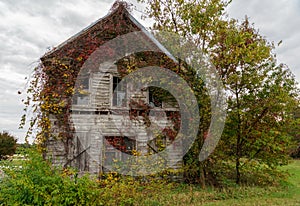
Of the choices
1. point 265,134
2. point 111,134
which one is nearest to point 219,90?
point 265,134

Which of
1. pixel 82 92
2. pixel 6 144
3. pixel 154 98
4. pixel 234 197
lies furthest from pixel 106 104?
pixel 6 144

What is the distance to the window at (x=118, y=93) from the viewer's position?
30.6ft

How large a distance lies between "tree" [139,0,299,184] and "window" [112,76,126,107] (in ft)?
9.95

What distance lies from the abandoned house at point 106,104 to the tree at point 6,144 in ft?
24.5

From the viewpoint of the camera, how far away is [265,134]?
786 centimetres

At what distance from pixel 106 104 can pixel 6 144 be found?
8.63 meters

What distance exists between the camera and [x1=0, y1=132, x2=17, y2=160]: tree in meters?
13.9

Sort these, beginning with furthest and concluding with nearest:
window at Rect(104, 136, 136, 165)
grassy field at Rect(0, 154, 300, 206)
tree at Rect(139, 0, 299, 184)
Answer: window at Rect(104, 136, 136, 165) → tree at Rect(139, 0, 299, 184) → grassy field at Rect(0, 154, 300, 206)

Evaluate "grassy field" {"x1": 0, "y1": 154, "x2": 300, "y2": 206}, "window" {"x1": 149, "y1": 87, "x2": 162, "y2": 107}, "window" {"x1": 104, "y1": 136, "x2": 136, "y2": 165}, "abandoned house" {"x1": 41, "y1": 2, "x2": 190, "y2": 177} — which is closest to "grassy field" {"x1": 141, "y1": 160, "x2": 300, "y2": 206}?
"grassy field" {"x1": 0, "y1": 154, "x2": 300, "y2": 206}

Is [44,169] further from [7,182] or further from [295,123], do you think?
[295,123]

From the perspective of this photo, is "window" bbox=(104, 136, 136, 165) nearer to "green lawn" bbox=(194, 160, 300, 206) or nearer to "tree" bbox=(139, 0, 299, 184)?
"tree" bbox=(139, 0, 299, 184)

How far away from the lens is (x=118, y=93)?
31.0 ft

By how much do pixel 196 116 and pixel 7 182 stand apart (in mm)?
5388

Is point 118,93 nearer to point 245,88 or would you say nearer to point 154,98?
point 154,98
